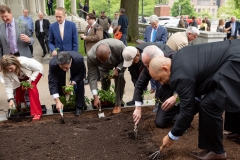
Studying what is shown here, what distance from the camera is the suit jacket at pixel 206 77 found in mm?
2980

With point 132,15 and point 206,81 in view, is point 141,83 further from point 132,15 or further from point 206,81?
point 132,15

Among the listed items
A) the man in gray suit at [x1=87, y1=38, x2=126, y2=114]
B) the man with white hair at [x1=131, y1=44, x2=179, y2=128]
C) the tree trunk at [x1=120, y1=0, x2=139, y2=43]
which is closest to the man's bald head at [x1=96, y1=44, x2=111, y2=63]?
the man in gray suit at [x1=87, y1=38, x2=126, y2=114]

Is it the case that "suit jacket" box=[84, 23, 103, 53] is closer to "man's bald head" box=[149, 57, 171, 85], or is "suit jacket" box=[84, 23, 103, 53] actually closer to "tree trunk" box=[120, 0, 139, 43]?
"man's bald head" box=[149, 57, 171, 85]

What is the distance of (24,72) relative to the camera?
198 inches

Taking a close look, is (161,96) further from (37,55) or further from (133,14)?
(133,14)

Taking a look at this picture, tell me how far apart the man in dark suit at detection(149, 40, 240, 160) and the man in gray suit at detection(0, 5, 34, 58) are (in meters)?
3.44

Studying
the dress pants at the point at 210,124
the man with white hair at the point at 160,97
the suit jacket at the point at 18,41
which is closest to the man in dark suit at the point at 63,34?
the suit jacket at the point at 18,41

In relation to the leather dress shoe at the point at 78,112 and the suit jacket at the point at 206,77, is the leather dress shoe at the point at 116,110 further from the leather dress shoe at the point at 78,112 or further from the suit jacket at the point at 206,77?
the suit jacket at the point at 206,77

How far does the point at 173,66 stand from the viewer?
3.08 m

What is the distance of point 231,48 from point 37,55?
31.1 ft

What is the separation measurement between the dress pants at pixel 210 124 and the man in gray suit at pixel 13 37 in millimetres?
3775

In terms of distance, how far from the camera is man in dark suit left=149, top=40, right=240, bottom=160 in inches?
118

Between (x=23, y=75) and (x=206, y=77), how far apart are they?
3380mm

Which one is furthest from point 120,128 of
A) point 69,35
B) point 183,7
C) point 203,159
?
point 183,7
